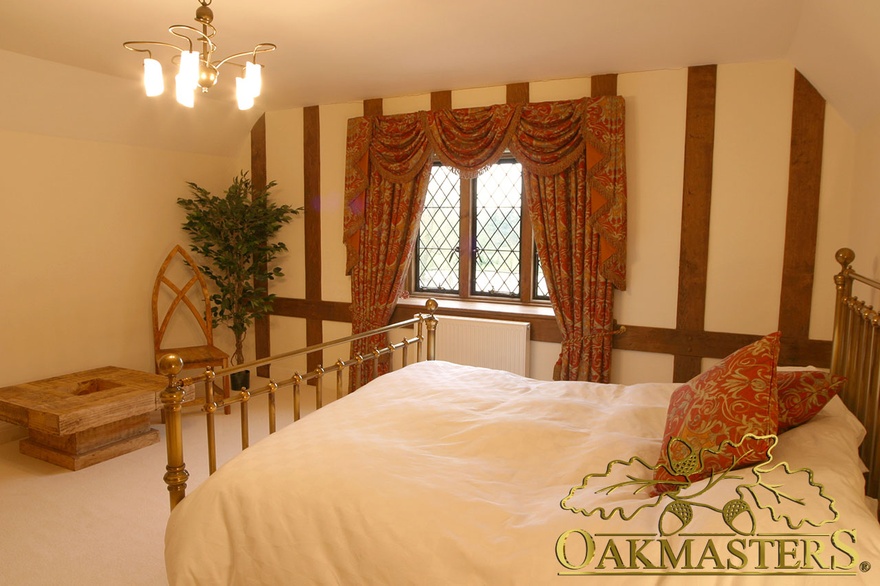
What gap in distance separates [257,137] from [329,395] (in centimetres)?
233

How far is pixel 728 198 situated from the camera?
3.47m

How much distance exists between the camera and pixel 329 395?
479 centimetres

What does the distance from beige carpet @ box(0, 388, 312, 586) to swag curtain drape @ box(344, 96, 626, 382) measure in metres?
1.98

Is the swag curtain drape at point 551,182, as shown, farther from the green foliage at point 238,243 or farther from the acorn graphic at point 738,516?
the acorn graphic at point 738,516

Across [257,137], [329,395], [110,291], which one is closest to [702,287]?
[329,395]

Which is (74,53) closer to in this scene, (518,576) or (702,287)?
(518,576)

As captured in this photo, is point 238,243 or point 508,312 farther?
point 238,243

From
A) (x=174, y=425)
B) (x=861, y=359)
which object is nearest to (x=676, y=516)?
(x=861, y=359)

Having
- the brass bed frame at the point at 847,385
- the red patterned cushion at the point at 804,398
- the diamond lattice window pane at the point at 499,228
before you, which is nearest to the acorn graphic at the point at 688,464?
the red patterned cushion at the point at 804,398

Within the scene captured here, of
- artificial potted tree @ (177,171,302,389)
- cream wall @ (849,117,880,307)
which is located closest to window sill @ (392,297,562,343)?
artificial potted tree @ (177,171,302,389)

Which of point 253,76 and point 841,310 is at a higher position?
point 253,76
